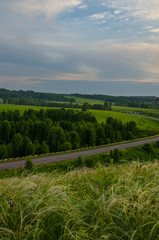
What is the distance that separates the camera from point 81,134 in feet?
218

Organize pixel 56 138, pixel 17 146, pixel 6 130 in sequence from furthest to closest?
pixel 6 130, pixel 56 138, pixel 17 146

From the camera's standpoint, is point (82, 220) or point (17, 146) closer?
point (82, 220)

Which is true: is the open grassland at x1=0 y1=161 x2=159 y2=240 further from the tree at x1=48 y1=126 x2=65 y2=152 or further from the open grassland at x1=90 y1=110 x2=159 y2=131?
the open grassland at x1=90 y1=110 x2=159 y2=131

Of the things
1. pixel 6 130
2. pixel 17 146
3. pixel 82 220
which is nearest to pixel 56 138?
pixel 17 146

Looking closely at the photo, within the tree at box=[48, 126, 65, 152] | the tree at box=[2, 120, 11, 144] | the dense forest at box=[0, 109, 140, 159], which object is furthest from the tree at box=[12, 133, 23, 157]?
the tree at box=[2, 120, 11, 144]

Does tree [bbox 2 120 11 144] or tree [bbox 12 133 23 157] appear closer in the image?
tree [bbox 12 133 23 157]

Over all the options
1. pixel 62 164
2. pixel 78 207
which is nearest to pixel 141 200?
pixel 78 207

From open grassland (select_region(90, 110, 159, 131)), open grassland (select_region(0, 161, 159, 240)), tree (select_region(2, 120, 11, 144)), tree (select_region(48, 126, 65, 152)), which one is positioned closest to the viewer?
open grassland (select_region(0, 161, 159, 240))

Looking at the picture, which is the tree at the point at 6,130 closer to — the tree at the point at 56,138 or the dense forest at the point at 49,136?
the dense forest at the point at 49,136

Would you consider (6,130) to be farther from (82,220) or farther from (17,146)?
(82,220)

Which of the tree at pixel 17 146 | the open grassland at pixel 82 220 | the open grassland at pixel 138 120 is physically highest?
the open grassland at pixel 82 220

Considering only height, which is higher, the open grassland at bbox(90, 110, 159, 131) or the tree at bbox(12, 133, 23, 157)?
Answer: the open grassland at bbox(90, 110, 159, 131)

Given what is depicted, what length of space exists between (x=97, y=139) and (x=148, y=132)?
37.6 m

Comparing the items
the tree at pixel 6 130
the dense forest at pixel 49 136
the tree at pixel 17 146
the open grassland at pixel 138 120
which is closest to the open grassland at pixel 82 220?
the dense forest at pixel 49 136
